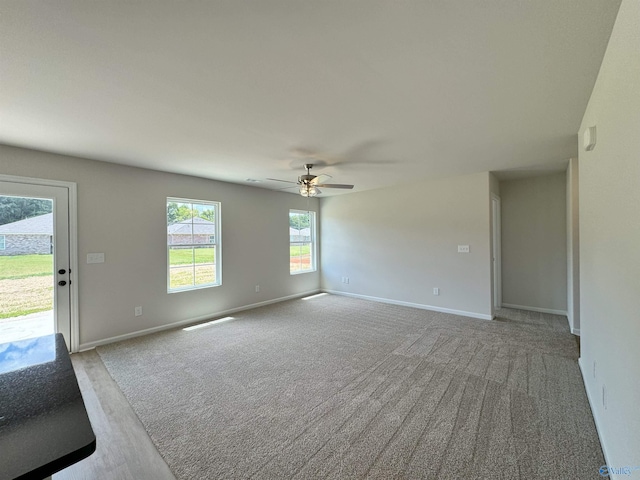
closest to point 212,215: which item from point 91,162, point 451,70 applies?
point 91,162

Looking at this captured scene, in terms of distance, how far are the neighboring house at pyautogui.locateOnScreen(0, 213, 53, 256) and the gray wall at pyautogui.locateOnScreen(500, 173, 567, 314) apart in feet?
22.9

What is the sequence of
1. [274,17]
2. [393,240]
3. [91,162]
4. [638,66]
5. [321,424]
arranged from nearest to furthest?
[638,66] → [274,17] → [321,424] → [91,162] → [393,240]

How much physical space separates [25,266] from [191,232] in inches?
77.5

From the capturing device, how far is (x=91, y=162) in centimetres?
356

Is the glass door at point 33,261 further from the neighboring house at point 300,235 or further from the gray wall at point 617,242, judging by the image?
the gray wall at point 617,242

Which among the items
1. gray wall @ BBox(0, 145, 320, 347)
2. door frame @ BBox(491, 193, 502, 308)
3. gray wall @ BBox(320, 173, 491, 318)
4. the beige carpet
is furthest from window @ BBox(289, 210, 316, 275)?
door frame @ BBox(491, 193, 502, 308)

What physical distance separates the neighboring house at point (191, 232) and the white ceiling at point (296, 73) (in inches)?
60.0

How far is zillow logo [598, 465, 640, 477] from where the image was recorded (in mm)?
1247

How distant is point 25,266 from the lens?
3086 millimetres

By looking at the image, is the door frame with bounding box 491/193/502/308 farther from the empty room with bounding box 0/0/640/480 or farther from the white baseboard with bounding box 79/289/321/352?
the white baseboard with bounding box 79/289/321/352

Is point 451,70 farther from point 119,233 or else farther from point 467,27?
point 119,233

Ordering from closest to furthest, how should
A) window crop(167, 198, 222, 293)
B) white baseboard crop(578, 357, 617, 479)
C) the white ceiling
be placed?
1. the white ceiling
2. white baseboard crop(578, 357, 617, 479)
3. window crop(167, 198, 222, 293)

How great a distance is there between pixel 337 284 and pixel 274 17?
5700 millimetres

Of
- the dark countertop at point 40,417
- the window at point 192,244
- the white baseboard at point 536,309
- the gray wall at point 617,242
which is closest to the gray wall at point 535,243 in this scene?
the white baseboard at point 536,309
